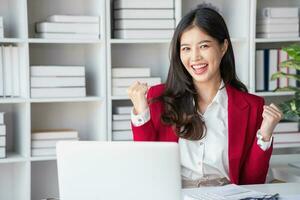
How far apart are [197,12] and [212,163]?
1.97 ft

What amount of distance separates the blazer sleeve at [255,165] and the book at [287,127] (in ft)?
4.15

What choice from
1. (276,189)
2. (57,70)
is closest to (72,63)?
(57,70)

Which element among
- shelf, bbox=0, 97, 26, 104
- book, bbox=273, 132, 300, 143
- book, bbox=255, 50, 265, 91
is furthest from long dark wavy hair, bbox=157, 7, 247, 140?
book, bbox=273, 132, 300, 143

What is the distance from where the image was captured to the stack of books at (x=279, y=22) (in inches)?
Result: 134

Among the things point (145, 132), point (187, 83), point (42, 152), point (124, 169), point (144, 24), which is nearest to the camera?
point (124, 169)

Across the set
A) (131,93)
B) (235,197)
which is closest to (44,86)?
(131,93)

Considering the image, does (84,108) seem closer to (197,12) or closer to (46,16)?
(46,16)

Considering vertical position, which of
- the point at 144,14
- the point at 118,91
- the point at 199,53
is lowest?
the point at 118,91

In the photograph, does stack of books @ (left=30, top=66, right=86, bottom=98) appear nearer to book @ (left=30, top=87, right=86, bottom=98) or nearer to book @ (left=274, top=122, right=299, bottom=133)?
book @ (left=30, top=87, right=86, bottom=98)

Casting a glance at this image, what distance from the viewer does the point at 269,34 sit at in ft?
11.2

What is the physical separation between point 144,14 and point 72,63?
1.83 feet

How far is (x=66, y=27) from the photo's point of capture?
3.11 meters

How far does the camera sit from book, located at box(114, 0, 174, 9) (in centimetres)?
320

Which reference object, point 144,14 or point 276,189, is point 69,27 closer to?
point 144,14
